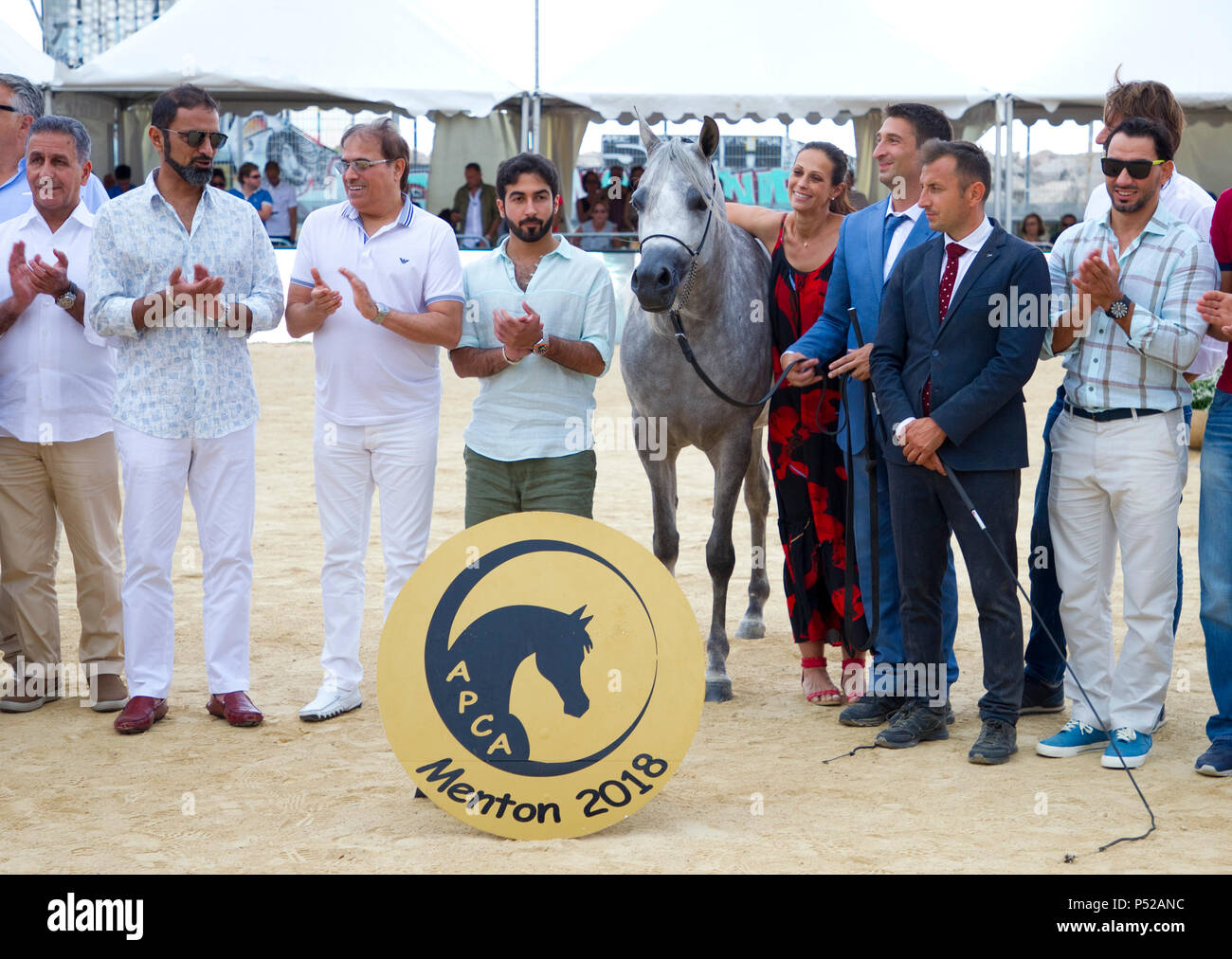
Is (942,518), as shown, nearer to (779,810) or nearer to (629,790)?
(779,810)

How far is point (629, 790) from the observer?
373 centimetres

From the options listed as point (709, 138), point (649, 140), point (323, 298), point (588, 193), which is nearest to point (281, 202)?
point (588, 193)

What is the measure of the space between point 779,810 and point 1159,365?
1930 mm

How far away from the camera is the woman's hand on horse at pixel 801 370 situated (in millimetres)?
4891

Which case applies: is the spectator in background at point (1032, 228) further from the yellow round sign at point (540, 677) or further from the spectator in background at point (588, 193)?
the yellow round sign at point (540, 677)

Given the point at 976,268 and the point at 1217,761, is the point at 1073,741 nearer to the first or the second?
the point at 1217,761

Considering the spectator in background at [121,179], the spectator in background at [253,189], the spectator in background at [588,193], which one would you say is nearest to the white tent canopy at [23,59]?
the spectator in background at [121,179]

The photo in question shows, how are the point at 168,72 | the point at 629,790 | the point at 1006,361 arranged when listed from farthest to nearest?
the point at 168,72, the point at 1006,361, the point at 629,790

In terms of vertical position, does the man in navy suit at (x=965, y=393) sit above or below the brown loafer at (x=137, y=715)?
above

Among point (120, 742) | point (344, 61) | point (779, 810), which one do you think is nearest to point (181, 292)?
point (120, 742)

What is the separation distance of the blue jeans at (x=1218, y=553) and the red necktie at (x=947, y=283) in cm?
89

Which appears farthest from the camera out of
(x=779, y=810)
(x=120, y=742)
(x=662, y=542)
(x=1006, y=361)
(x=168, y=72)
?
(x=168, y=72)

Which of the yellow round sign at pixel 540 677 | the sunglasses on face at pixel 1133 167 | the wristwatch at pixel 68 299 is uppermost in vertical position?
the sunglasses on face at pixel 1133 167

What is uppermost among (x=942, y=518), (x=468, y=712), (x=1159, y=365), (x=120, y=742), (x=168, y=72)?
(x=168, y=72)
